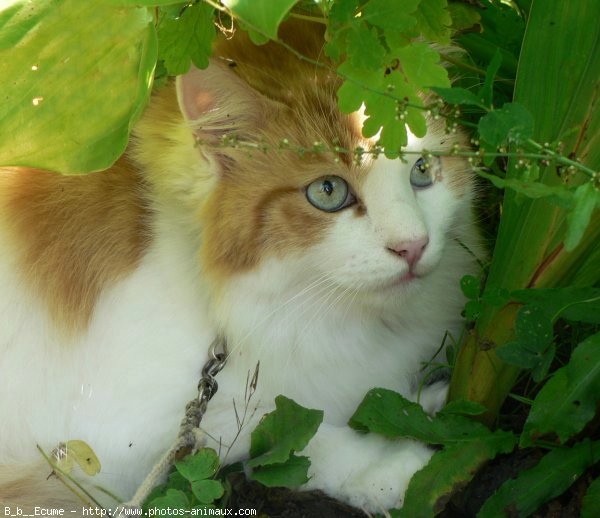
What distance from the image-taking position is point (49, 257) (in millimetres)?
2076

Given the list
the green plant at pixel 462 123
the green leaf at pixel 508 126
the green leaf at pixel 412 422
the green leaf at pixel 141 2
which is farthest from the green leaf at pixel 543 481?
the green leaf at pixel 141 2

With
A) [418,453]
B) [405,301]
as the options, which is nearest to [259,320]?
[405,301]

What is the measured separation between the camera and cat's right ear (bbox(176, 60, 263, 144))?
5.89 ft

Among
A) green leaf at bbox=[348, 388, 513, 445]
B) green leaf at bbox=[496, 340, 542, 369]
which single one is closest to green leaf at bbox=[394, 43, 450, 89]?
green leaf at bbox=[496, 340, 542, 369]

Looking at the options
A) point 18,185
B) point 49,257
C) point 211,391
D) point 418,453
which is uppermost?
point 18,185

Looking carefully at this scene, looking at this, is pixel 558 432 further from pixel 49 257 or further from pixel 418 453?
pixel 49 257

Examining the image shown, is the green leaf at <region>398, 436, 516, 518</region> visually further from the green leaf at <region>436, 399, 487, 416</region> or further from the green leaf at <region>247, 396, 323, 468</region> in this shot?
the green leaf at <region>247, 396, 323, 468</region>

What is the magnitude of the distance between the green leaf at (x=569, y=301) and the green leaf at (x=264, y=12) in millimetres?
796

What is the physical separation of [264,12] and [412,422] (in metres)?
0.99

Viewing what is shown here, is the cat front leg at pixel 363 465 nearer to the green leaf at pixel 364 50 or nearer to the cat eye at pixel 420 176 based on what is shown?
the cat eye at pixel 420 176

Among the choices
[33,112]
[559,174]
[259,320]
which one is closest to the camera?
[33,112]

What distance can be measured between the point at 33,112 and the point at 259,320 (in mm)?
729

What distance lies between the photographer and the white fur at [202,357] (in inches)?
76.7

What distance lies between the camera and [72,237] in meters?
2.08
